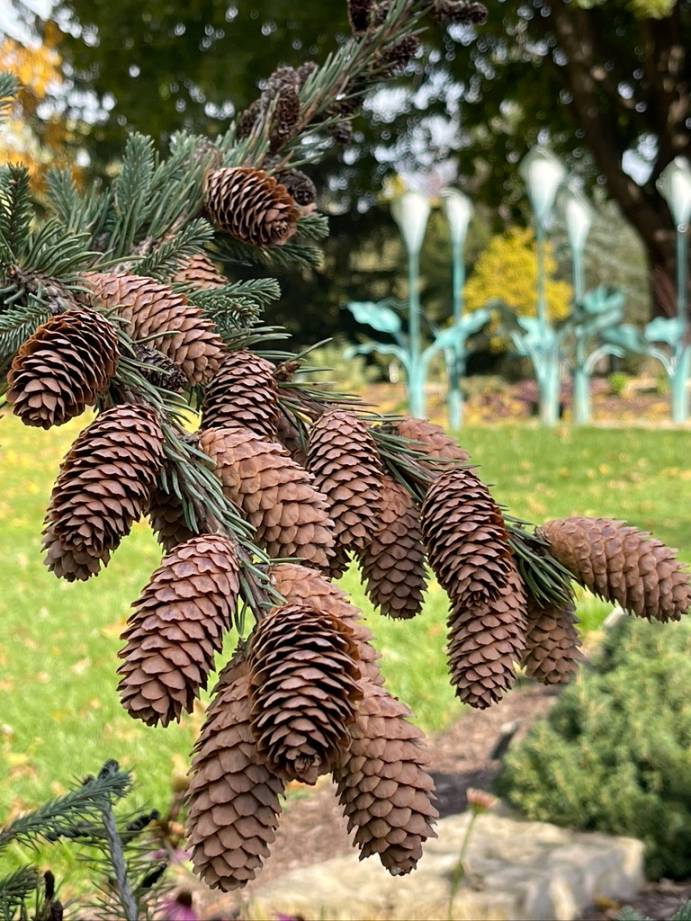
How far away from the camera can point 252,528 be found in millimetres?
612


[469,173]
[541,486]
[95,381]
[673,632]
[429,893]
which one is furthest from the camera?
[469,173]

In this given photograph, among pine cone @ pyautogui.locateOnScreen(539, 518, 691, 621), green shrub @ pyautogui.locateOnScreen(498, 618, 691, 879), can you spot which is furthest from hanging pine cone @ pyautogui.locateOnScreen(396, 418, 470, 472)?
green shrub @ pyautogui.locateOnScreen(498, 618, 691, 879)

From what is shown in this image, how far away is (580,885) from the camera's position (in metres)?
2.75

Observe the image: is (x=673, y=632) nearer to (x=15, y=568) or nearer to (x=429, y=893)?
(x=429, y=893)

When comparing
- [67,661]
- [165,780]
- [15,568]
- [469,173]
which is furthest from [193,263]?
[469,173]

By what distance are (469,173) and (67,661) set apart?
472 inches

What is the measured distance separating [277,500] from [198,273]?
14.4 inches

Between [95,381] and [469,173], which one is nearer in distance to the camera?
[95,381]

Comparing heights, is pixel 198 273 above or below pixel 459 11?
below

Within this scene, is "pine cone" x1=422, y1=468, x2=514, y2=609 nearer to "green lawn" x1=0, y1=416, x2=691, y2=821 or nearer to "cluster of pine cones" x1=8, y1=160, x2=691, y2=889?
"cluster of pine cones" x1=8, y1=160, x2=691, y2=889

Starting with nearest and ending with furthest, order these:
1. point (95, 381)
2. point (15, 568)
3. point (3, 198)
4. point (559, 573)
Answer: point (95, 381)
point (559, 573)
point (3, 198)
point (15, 568)

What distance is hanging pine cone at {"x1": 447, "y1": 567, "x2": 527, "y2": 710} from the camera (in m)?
0.66

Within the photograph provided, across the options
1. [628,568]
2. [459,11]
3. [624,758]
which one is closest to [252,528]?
[628,568]

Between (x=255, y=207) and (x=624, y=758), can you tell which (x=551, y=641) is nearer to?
(x=255, y=207)
